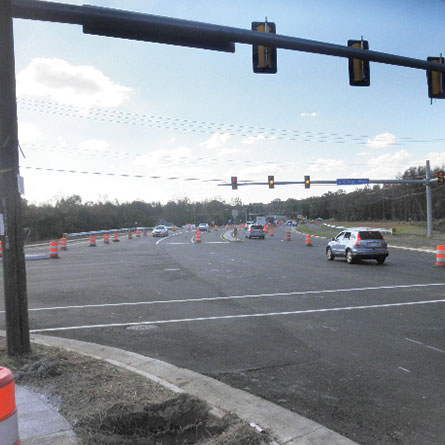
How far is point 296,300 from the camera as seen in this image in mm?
10898

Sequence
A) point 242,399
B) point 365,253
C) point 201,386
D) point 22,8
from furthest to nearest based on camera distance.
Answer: point 365,253
point 22,8
point 201,386
point 242,399

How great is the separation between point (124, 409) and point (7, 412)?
67.4 inches

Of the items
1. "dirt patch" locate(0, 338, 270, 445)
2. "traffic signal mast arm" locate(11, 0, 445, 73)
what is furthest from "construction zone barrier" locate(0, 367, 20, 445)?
"traffic signal mast arm" locate(11, 0, 445, 73)

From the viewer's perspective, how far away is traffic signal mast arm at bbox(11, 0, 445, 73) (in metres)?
Answer: 6.68

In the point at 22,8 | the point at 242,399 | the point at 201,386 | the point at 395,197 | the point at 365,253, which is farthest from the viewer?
the point at 395,197

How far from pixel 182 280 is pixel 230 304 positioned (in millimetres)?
4579

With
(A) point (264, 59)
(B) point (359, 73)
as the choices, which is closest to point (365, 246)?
(B) point (359, 73)

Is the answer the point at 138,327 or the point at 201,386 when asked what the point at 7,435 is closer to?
the point at 201,386

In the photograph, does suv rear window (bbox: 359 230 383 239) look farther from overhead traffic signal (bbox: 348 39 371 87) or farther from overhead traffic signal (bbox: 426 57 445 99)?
overhead traffic signal (bbox: 348 39 371 87)

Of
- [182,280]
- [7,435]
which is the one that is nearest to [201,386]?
[7,435]

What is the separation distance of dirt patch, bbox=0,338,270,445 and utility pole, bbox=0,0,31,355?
0.48 metres

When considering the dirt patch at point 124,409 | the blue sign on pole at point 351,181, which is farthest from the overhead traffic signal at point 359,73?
the blue sign on pole at point 351,181

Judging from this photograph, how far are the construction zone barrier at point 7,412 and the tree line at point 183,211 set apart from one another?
168ft

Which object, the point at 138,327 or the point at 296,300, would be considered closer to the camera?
the point at 138,327
